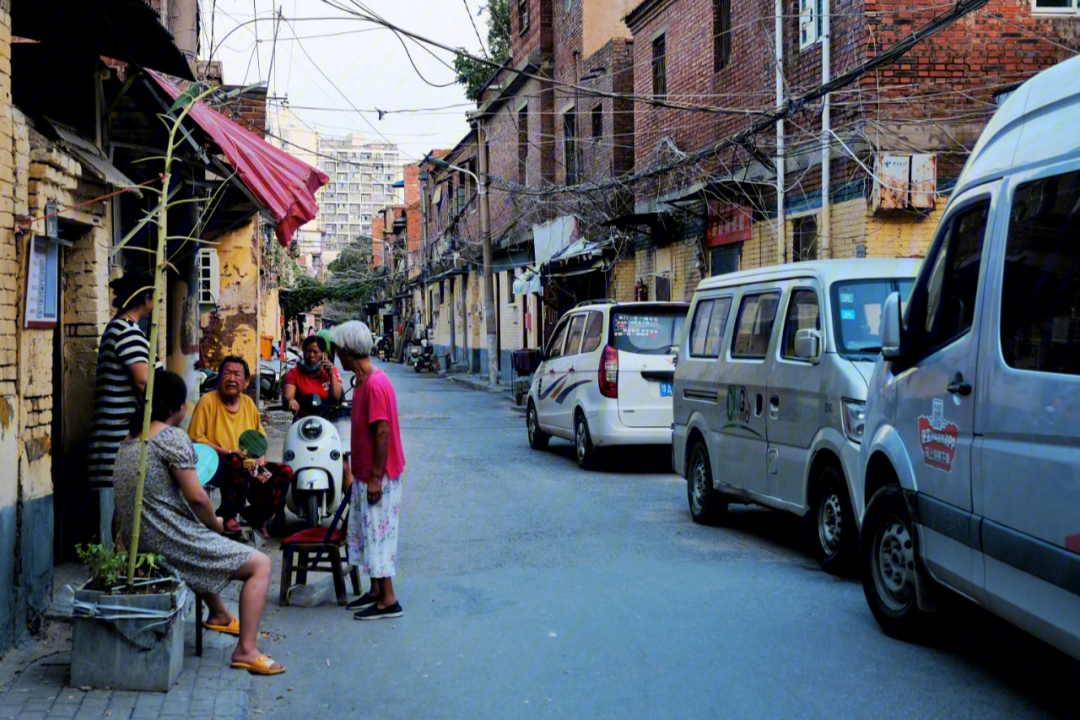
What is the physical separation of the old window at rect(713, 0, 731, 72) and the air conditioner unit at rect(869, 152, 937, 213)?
240 inches

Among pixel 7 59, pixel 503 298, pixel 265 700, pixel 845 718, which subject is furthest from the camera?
pixel 503 298

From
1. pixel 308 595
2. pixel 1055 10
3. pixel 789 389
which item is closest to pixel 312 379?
pixel 308 595

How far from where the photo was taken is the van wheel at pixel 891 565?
5895 mm

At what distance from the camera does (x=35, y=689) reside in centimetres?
507

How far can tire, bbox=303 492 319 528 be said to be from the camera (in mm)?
9008

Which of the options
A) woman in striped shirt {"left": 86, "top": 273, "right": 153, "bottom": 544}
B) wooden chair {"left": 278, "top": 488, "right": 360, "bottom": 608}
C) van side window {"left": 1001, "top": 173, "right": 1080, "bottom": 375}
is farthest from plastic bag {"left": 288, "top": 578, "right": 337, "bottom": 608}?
van side window {"left": 1001, "top": 173, "right": 1080, "bottom": 375}

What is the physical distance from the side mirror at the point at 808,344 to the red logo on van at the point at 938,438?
6.78ft

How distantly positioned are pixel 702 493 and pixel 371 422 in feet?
13.9

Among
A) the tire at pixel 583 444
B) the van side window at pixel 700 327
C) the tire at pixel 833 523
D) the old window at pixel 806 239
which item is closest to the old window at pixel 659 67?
the old window at pixel 806 239

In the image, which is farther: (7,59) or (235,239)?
(235,239)

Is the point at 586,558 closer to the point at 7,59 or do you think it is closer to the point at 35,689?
the point at 35,689

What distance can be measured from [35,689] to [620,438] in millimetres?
8554

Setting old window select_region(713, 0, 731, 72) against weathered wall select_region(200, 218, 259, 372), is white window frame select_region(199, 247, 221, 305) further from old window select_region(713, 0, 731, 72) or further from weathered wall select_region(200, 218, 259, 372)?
old window select_region(713, 0, 731, 72)

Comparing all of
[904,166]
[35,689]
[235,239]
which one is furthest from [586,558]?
[235,239]
